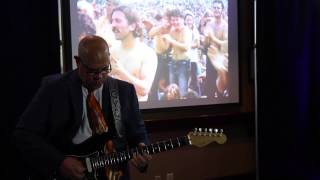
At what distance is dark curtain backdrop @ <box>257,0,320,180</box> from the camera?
384 centimetres

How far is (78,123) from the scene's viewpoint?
221 centimetres

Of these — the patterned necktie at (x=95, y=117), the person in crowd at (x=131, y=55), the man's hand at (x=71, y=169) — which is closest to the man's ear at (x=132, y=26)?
the person in crowd at (x=131, y=55)

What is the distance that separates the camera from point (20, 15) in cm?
295

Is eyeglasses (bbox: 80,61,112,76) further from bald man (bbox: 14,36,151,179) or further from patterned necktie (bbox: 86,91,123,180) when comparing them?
patterned necktie (bbox: 86,91,123,180)

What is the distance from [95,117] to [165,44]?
148 cm

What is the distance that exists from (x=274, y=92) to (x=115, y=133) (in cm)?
206

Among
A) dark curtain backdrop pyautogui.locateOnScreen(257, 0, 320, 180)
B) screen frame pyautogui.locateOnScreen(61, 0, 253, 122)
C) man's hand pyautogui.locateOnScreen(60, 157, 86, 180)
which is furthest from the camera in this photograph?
dark curtain backdrop pyautogui.locateOnScreen(257, 0, 320, 180)

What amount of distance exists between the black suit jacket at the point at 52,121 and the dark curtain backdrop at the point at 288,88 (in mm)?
1923

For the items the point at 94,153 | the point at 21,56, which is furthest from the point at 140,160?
the point at 21,56

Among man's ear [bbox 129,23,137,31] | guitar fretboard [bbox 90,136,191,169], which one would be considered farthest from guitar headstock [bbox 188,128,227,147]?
man's ear [bbox 129,23,137,31]

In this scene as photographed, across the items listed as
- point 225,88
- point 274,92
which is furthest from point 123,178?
point 274,92

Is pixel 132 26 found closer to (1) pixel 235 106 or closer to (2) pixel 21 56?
(2) pixel 21 56

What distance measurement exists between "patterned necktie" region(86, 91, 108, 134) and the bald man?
0.04 feet

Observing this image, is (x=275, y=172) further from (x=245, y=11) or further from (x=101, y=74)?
(x=101, y=74)
